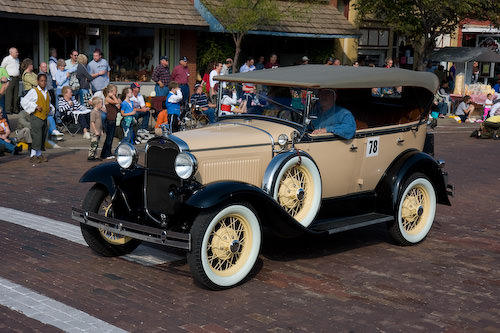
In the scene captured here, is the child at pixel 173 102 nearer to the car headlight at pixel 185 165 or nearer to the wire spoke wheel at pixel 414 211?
the wire spoke wheel at pixel 414 211

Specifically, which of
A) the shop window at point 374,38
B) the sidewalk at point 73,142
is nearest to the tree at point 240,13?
the sidewalk at point 73,142

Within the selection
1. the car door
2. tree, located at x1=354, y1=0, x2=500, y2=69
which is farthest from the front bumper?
tree, located at x1=354, y1=0, x2=500, y2=69

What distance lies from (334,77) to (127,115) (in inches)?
295

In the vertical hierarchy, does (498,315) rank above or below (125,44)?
below

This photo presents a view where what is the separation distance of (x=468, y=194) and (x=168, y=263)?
232 inches

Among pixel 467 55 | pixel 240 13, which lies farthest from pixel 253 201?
pixel 467 55

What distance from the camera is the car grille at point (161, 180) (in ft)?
21.0

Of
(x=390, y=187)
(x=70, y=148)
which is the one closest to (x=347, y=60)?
(x=70, y=148)

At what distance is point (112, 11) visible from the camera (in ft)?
64.1

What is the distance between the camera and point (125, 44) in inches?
835

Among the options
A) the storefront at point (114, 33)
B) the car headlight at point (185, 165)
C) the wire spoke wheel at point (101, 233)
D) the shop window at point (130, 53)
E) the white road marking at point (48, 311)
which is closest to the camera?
the white road marking at point (48, 311)

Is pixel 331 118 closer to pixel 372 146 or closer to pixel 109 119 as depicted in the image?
pixel 372 146

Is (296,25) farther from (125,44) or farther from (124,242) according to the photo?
(124,242)

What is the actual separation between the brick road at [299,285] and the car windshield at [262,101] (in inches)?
57.5
